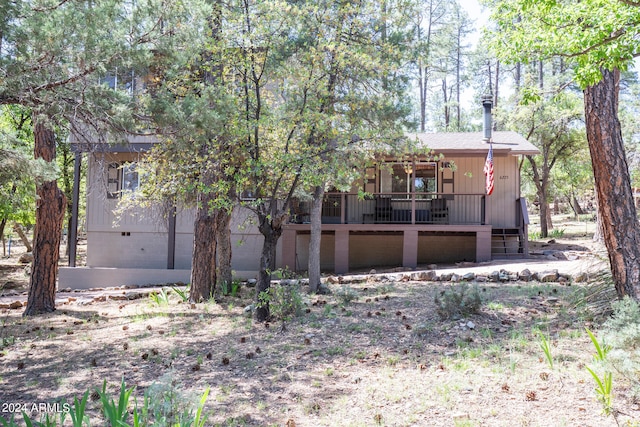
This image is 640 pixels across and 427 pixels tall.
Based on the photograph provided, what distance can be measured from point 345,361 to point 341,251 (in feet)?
29.3

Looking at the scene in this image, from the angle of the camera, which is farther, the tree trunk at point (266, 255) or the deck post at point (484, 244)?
the deck post at point (484, 244)

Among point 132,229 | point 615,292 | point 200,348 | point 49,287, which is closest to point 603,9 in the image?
point 615,292

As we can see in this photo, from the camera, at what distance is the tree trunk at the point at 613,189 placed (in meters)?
5.81

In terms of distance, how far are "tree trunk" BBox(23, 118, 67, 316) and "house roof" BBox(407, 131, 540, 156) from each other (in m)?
8.14

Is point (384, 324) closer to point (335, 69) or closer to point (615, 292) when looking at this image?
point (615, 292)

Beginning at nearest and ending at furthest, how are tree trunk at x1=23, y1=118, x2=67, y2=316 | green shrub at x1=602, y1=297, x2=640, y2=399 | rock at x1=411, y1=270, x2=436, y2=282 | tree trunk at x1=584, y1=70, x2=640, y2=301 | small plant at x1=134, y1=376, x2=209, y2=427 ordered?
1. small plant at x1=134, y1=376, x2=209, y2=427
2. green shrub at x1=602, y1=297, x2=640, y2=399
3. tree trunk at x1=584, y1=70, x2=640, y2=301
4. tree trunk at x1=23, y1=118, x2=67, y2=316
5. rock at x1=411, y1=270, x2=436, y2=282

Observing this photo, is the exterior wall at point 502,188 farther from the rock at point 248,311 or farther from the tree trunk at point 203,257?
the rock at point 248,311

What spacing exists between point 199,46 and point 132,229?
9465 millimetres

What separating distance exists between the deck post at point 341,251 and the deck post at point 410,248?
1618mm

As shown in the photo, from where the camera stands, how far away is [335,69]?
24.6 ft

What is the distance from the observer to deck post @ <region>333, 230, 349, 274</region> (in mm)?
14078

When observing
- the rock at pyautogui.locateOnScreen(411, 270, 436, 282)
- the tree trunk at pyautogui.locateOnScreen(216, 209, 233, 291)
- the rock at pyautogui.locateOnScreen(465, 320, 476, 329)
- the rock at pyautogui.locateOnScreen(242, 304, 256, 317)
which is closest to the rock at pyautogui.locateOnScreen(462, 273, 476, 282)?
the rock at pyautogui.locateOnScreen(411, 270, 436, 282)

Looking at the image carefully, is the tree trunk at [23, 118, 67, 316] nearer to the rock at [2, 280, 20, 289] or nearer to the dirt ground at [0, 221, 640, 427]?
the dirt ground at [0, 221, 640, 427]

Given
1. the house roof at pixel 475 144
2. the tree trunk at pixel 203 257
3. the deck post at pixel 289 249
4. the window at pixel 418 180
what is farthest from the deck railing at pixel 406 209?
the tree trunk at pixel 203 257
